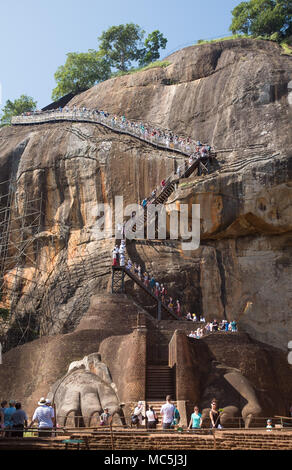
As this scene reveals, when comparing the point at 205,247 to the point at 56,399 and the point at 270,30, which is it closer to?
the point at 56,399

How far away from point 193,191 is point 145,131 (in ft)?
24.5

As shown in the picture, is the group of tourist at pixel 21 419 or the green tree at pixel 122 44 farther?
the green tree at pixel 122 44

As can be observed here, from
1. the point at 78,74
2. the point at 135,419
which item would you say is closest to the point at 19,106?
the point at 78,74

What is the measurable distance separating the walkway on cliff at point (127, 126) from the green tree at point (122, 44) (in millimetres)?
19545

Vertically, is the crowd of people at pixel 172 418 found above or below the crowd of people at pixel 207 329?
below

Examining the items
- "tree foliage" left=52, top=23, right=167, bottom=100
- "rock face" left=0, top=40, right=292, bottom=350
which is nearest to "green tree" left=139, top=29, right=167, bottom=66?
"tree foliage" left=52, top=23, right=167, bottom=100

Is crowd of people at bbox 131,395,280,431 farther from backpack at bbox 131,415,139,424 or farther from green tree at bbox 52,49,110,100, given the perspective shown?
green tree at bbox 52,49,110,100

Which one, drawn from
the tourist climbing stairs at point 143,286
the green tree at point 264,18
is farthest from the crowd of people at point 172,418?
the green tree at point 264,18

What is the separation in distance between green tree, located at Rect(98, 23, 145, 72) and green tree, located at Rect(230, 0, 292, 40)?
36.3 feet

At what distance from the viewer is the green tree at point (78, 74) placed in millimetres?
58344

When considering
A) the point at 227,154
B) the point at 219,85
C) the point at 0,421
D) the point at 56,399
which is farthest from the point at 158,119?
the point at 0,421

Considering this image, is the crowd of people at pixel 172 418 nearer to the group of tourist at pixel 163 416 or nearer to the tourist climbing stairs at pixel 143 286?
the group of tourist at pixel 163 416

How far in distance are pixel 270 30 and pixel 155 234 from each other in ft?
82.0

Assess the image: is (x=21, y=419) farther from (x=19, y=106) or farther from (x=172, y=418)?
(x=19, y=106)
